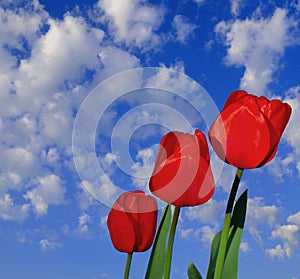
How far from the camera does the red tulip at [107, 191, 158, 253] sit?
64.4 inches

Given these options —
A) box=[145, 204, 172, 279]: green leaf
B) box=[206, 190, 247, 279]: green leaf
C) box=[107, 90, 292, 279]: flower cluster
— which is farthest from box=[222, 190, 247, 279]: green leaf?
box=[145, 204, 172, 279]: green leaf

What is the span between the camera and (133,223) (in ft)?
5.41

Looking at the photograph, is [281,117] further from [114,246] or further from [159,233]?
[114,246]

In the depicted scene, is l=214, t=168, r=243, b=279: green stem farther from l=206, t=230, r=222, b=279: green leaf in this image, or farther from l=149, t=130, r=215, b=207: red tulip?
l=206, t=230, r=222, b=279: green leaf

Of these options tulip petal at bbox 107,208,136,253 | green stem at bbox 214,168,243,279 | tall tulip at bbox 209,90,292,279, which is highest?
tall tulip at bbox 209,90,292,279

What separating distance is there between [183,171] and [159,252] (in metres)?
0.34

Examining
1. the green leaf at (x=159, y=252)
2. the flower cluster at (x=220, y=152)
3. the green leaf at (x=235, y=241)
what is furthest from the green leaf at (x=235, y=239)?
the green leaf at (x=159, y=252)

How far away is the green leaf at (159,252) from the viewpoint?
163cm

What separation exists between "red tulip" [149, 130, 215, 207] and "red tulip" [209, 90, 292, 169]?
0.17 ft

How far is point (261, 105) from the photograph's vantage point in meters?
1.46

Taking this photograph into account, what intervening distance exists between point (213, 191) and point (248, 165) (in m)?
0.12

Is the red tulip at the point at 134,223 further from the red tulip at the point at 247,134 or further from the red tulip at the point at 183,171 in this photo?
the red tulip at the point at 247,134

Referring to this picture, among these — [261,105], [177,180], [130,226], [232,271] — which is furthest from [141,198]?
[261,105]

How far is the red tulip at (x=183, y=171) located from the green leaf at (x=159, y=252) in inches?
9.9
